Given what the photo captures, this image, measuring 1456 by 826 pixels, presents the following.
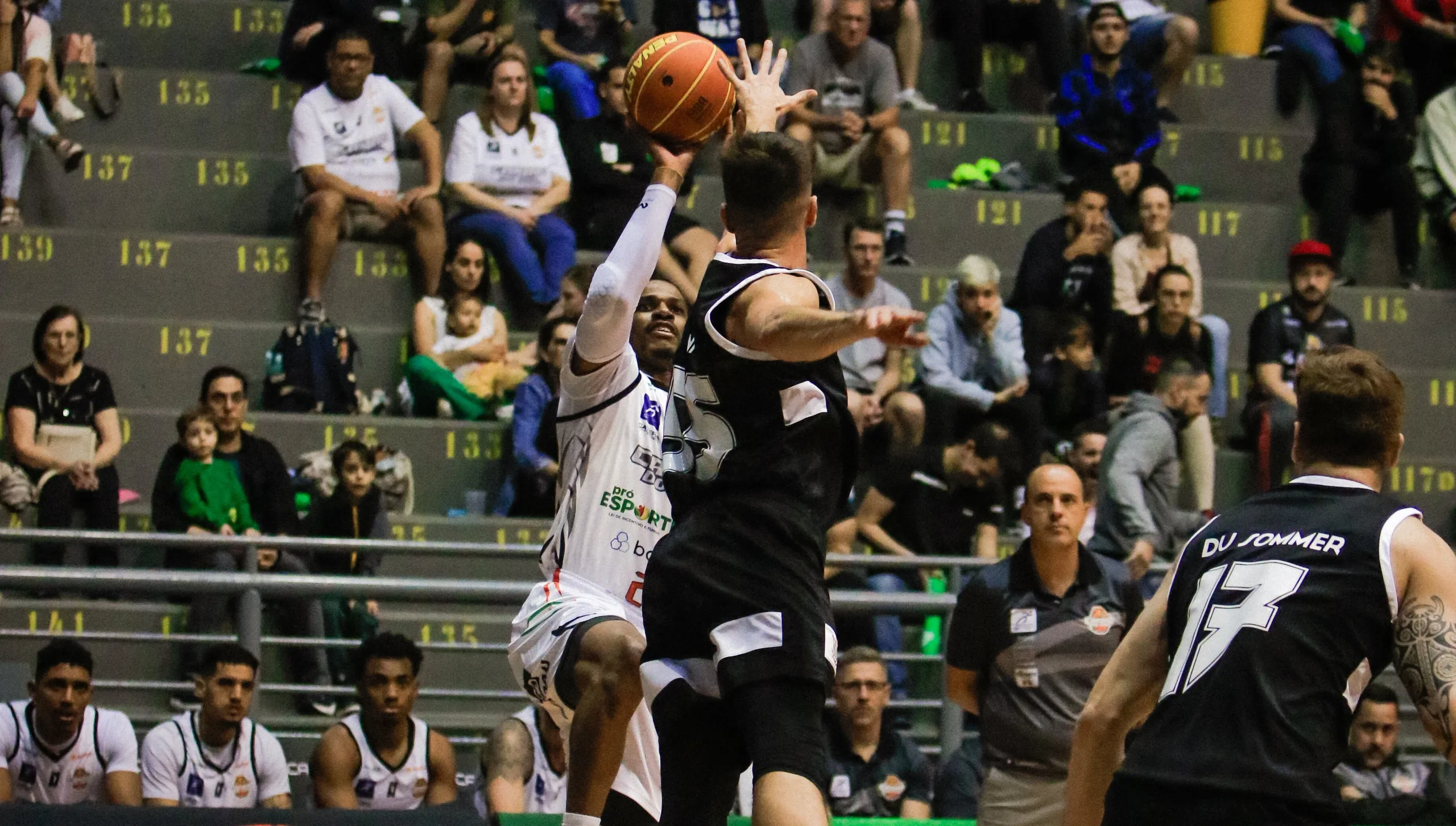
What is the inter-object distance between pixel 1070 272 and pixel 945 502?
7.14 feet

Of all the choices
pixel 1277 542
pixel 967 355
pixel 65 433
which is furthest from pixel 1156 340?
pixel 1277 542

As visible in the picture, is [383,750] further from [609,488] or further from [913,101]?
[913,101]

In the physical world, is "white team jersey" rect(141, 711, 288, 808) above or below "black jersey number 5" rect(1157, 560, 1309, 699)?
below

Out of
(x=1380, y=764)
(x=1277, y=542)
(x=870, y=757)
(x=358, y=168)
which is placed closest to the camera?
(x=1277, y=542)

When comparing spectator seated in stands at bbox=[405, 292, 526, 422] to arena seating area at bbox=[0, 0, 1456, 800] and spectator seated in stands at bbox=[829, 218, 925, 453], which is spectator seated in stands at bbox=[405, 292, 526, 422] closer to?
arena seating area at bbox=[0, 0, 1456, 800]

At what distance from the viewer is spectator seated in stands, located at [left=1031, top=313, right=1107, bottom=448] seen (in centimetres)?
1107

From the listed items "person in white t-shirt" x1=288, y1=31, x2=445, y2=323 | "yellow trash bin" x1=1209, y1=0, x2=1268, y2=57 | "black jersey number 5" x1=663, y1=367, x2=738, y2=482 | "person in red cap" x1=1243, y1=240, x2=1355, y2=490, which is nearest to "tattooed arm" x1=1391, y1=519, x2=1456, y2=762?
"black jersey number 5" x1=663, y1=367, x2=738, y2=482

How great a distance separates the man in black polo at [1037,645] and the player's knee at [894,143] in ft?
17.1

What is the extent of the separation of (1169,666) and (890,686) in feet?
18.1

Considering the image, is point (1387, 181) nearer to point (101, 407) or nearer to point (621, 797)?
point (101, 407)

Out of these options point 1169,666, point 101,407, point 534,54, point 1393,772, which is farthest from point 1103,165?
point 1169,666

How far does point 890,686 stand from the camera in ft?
31.0

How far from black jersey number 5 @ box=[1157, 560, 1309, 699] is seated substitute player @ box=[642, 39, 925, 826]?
88cm

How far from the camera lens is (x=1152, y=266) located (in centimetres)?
1188
